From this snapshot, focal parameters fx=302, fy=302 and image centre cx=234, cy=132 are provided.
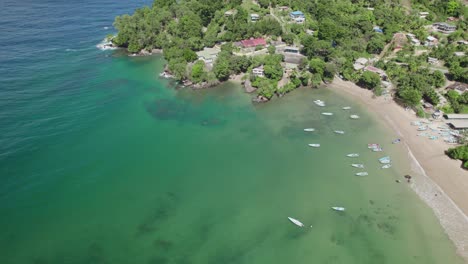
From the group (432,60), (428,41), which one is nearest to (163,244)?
(432,60)

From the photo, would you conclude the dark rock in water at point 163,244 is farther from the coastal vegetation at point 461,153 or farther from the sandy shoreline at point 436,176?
the coastal vegetation at point 461,153

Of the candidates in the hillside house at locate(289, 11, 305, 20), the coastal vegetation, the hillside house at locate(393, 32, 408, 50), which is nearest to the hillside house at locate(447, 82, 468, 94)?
the coastal vegetation

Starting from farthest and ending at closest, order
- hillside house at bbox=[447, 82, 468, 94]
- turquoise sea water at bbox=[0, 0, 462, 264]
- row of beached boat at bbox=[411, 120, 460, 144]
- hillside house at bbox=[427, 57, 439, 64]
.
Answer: hillside house at bbox=[427, 57, 439, 64], hillside house at bbox=[447, 82, 468, 94], row of beached boat at bbox=[411, 120, 460, 144], turquoise sea water at bbox=[0, 0, 462, 264]

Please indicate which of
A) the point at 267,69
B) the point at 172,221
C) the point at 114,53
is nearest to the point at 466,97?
the point at 267,69

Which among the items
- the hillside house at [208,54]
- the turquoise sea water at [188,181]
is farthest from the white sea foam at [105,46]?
the hillside house at [208,54]

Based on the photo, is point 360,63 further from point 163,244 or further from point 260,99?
point 163,244

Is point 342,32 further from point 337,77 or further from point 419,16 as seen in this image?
point 419,16

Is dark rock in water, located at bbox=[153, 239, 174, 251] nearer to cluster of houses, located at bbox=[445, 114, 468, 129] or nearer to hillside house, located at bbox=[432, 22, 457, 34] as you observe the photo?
cluster of houses, located at bbox=[445, 114, 468, 129]
